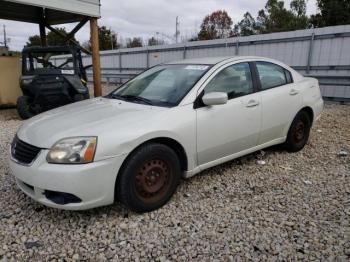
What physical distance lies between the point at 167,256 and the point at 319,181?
226 cm

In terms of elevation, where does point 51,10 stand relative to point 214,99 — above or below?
above

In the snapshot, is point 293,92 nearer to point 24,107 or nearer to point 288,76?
point 288,76

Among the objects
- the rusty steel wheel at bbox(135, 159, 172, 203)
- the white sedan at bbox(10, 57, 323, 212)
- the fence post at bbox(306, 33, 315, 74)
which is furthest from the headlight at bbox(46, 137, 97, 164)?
the fence post at bbox(306, 33, 315, 74)

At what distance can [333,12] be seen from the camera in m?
22.3

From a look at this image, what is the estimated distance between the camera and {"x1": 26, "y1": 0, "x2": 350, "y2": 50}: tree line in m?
22.4

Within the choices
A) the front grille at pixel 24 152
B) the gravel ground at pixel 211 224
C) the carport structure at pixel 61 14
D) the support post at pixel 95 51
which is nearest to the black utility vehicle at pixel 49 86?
the support post at pixel 95 51

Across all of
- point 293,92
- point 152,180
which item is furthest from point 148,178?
point 293,92

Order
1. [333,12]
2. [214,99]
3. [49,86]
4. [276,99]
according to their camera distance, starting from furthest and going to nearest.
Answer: [333,12]
[49,86]
[276,99]
[214,99]

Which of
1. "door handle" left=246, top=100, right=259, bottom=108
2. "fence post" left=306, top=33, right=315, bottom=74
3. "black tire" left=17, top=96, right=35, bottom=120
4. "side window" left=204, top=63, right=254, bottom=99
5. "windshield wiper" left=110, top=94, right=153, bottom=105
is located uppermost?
"fence post" left=306, top=33, right=315, bottom=74

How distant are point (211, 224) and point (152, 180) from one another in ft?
2.30

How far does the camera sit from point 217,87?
→ 11.5ft

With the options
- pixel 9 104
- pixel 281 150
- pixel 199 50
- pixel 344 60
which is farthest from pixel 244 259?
pixel 199 50

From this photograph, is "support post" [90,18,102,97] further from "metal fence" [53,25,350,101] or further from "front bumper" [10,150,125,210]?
"front bumper" [10,150,125,210]

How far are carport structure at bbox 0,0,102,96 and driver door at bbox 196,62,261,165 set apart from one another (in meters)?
5.21
